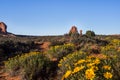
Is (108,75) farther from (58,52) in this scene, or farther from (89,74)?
(58,52)

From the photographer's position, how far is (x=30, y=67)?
12758 mm

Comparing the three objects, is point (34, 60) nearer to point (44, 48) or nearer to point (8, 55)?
point (8, 55)

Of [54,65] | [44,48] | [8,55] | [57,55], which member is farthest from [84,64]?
[44,48]

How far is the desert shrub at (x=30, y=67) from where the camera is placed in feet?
41.1

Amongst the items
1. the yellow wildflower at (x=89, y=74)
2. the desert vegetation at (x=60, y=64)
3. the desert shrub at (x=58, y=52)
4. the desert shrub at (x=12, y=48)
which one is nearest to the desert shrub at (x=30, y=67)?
the desert vegetation at (x=60, y=64)

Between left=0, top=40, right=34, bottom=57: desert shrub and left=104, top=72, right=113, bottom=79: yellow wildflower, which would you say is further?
left=0, top=40, right=34, bottom=57: desert shrub

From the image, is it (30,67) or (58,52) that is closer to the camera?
(30,67)

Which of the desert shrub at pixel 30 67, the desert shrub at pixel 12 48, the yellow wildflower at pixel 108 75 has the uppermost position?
the yellow wildflower at pixel 108 75

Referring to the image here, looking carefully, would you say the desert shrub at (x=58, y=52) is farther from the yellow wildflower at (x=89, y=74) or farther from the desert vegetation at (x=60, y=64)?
the yellow wildflower at (x=89, y=74)

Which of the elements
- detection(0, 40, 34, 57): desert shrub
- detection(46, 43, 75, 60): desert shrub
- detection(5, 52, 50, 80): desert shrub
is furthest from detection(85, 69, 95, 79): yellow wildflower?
detection(0, 40, 34, 57): desert shrub

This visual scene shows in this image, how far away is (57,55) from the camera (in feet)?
51.1

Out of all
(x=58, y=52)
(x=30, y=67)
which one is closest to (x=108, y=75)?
(x=30, y=67)

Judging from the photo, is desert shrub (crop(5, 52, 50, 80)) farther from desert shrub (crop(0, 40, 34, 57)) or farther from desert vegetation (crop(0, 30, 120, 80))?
desert shrub (crop(0, 40, 34, 57))

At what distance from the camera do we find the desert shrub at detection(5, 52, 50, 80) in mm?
12531
